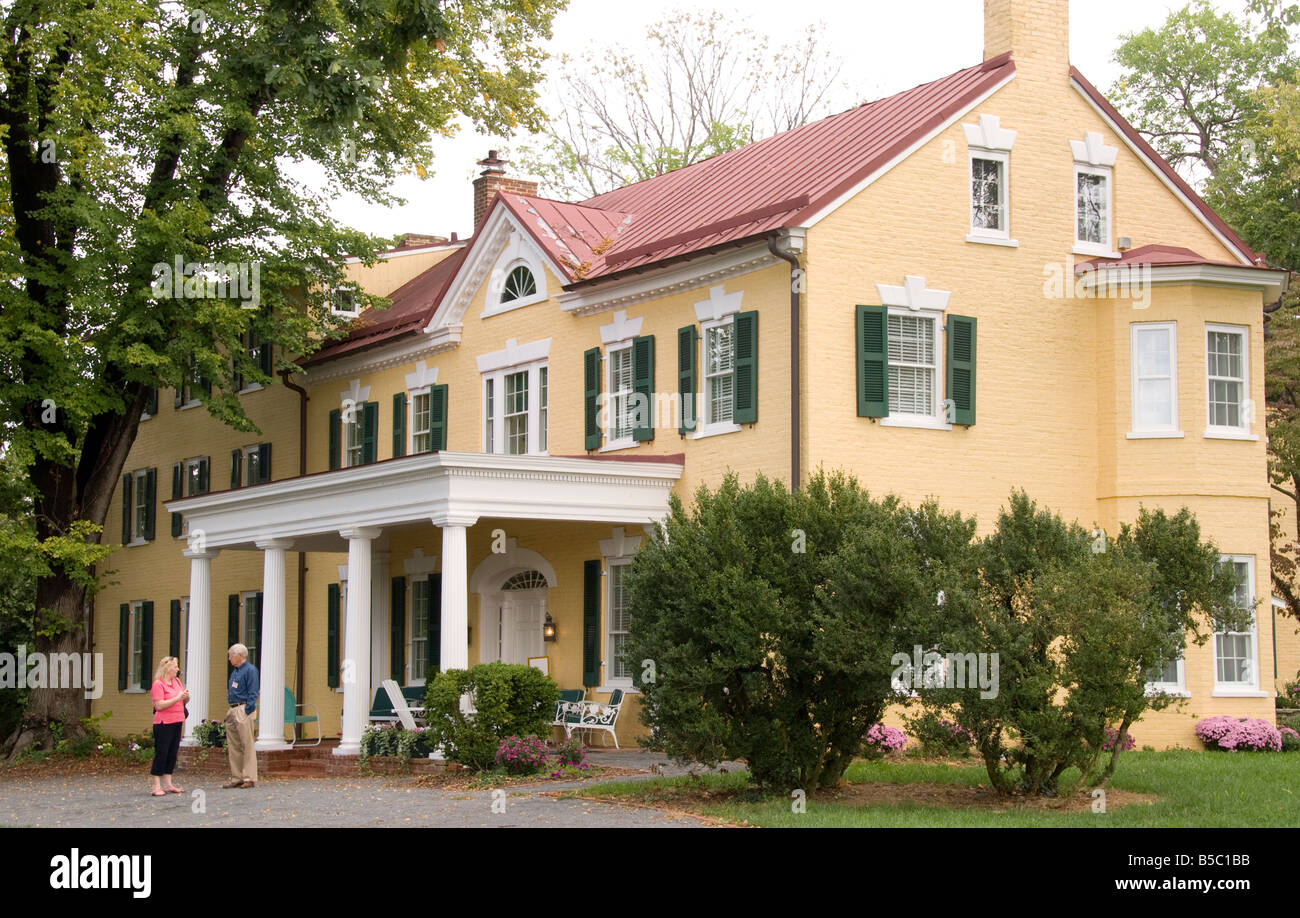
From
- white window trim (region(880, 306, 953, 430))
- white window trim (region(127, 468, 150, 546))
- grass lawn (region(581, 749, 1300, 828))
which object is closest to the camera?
grass lawn (region(581, 749, 1300, 828))

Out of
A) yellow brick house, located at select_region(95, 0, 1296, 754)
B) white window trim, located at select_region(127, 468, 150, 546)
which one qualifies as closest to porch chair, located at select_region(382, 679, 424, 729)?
yellow brick house, located at select_region(95, 0, 1296, 754)

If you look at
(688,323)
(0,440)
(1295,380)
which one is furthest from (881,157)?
(0,440)

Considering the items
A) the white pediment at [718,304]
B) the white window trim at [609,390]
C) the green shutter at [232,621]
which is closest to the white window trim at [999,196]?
the white pediment at [718,304]

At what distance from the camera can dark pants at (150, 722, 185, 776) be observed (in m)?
19.5

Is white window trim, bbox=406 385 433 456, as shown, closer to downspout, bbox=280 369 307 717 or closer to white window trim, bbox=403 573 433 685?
white window trim, bbox=403 573 433 685

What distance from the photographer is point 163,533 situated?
37.4 m

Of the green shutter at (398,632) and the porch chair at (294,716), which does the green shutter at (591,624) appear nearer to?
the green shutter at (398,632)

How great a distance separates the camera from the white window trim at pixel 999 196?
23.9 metres

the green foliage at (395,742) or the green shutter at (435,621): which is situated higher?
the green shutter at (435,621)

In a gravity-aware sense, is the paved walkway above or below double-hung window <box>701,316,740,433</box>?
below

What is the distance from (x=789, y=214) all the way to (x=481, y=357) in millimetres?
7749

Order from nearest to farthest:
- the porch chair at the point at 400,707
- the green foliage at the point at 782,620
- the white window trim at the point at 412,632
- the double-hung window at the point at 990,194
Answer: the green foliage at the point at 782,620, the porch chair at the point at 400,707, the double-hung window at the point at 990,194, the white window trim at the point at 412,632

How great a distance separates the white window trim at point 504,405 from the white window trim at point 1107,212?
8.72 meters

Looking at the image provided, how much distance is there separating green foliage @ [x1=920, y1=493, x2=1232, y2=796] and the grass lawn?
0.61 meters
